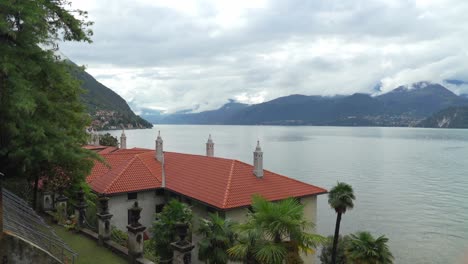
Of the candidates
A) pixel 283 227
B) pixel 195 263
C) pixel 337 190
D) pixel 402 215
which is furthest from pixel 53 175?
pixel 402 215

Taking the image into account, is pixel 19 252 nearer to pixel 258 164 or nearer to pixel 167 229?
pixel 167 229

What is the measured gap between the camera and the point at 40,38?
15414 millimetres

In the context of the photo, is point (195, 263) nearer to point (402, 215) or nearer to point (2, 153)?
point (2, 153)

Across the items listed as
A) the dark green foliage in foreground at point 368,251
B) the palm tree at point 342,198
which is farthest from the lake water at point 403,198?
the dark green foliage in foreground at point 368,251

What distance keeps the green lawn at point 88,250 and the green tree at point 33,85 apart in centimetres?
393

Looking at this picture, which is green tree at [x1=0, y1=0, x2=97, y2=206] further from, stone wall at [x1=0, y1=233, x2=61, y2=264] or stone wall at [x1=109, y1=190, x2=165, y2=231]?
stone wall at [x1=109, y1=190, x2=165, y2=231]

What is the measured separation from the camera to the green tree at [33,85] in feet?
44.0

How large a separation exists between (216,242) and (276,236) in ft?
25.9

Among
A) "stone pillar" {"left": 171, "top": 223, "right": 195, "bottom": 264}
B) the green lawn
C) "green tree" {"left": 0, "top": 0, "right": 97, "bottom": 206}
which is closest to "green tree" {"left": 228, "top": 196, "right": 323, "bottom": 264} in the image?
"stone pillar" {"left": 171, "top": 223, "right": 195, "bottom": 264}

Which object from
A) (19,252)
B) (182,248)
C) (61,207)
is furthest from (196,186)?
(19,252)

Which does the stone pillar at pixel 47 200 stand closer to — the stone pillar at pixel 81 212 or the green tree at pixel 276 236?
the stone pillar at pixel 81 212

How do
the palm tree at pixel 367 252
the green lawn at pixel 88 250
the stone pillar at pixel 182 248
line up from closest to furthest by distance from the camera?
the stone pillar at pixel 182 248 < the green lawn at pixel 88 250 < the palm tree at pixel 367 252

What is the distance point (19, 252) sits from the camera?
10.6 metres

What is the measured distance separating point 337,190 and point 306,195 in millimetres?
3834
